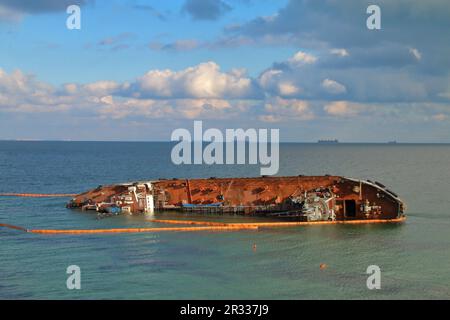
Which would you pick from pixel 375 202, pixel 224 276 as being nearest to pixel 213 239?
pixel 224 276

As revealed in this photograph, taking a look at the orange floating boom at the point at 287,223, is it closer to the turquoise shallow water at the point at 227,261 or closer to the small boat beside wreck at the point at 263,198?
the small boat beside wreck at the point at 263,198

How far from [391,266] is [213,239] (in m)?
23.8

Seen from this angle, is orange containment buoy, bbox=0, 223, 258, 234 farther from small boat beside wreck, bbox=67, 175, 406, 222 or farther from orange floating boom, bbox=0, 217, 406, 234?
small boat beside wreck, bbox=67, 175, 406, 222

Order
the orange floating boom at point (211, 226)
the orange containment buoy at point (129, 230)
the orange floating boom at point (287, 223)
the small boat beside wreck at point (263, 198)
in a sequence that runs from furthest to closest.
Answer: the small boat beside wreck at point (263, 198) < the orange floating boom at point (287, 223) < the orange floating boom at point (211, 226) < the orange containment buoy at point (129, 230)

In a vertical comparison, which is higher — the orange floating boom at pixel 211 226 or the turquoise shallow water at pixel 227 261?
the orange floating boom at pixel 211 226

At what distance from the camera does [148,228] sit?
7419cm

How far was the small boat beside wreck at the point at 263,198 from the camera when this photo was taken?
269ft

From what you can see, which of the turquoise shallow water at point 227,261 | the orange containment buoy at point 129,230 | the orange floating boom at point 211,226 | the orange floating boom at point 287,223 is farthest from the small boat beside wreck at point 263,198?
the orange containment buoy at point 129,230

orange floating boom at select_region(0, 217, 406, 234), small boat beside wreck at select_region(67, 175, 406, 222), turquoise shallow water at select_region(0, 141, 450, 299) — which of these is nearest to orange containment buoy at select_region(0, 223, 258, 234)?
orange floating boom at select_region(0, 217, 406, 234)

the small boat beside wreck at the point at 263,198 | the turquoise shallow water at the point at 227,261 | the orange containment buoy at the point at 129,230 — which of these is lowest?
the turquoise shallow water at the point at 227,261

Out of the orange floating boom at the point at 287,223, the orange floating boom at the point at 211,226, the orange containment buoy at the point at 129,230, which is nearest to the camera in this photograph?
the orange containment buoy at the point at 129,230

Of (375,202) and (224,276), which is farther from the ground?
(375,202)

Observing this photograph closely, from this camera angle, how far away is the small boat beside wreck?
82.0 metres

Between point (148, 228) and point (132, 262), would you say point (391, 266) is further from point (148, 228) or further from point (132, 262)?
point (148, 228)
